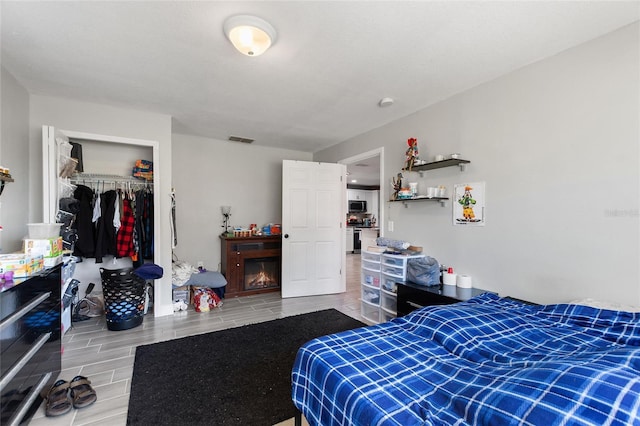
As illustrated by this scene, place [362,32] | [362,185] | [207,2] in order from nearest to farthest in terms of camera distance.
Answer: [207,2] < [362,32] < [362,185]

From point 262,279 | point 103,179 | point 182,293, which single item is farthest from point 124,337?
point 262,279

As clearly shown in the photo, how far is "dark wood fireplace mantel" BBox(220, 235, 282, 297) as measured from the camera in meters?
4.20

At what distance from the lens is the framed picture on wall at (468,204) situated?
2.52 m

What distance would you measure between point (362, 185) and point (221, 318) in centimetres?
737

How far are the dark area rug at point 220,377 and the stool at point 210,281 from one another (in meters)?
1.05

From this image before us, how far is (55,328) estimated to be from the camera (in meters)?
1.95

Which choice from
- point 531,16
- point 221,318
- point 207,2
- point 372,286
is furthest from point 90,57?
point 372,286

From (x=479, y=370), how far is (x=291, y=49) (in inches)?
86.0

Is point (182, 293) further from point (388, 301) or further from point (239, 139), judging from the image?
point (388, 301)

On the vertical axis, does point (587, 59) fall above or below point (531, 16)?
below

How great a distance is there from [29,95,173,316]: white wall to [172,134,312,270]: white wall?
966mm

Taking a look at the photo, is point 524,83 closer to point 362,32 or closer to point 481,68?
point 481,68

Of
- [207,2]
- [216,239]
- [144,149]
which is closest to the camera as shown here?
[207,2]

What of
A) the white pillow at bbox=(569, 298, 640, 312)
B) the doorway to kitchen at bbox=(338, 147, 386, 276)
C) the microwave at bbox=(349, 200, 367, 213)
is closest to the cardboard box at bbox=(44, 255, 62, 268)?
the white pillow at bbox=(569, 298, 640, 312)
